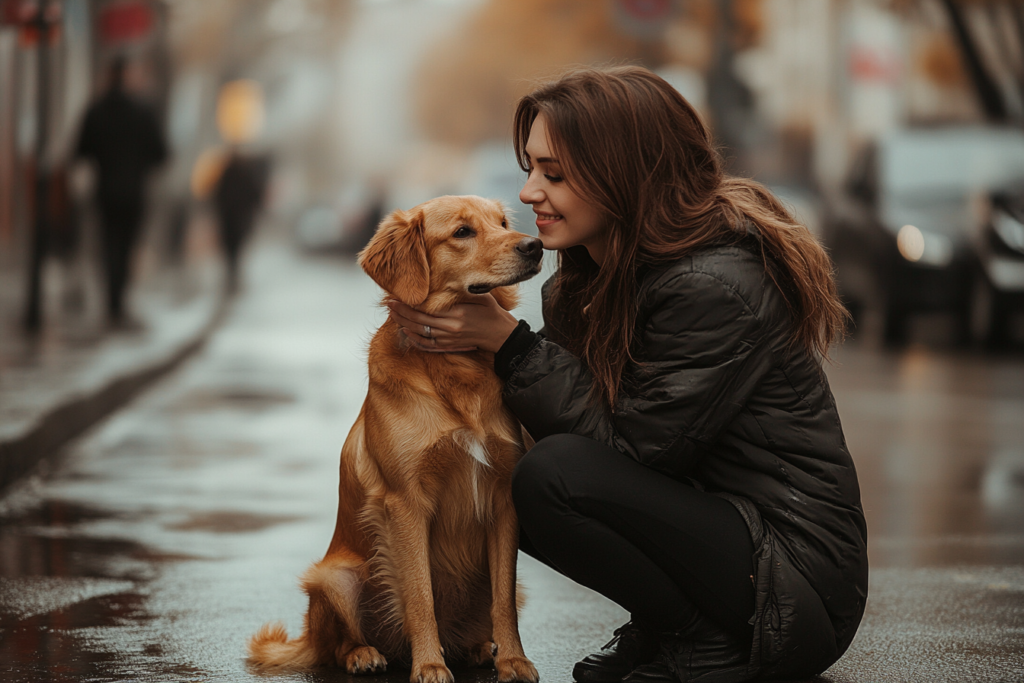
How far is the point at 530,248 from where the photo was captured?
12.1ft

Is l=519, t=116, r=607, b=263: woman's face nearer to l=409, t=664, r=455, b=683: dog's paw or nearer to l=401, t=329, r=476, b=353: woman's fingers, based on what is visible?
l=401, t=329, r=476, b=353: woman's fingers

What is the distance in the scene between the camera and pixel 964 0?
61.9ft

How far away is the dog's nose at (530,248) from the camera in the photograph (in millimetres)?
3670

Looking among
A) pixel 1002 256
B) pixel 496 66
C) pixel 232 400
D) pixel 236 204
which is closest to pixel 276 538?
pixel 232 400

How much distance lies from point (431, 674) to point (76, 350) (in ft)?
28.3

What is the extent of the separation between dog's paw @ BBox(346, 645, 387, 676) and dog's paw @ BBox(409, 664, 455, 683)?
193mm

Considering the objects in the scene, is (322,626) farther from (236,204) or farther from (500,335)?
(236,204)

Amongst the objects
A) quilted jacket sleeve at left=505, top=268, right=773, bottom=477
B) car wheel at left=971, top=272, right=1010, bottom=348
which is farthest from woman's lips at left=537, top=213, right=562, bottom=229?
car wheel at left=971, top=272, right=1010, bottom=348

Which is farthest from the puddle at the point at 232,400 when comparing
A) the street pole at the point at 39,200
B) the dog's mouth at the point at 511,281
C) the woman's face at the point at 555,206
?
the woman's face at the point at 555,206

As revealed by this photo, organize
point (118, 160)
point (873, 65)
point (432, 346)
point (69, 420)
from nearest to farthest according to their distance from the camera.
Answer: point (432, 346) → point (69, 420) → point (118, 160) → point (873, 65)

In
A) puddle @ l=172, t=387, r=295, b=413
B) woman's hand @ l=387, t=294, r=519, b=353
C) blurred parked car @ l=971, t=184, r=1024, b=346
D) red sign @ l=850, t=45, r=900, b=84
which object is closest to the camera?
woman's hand @ l=387, t=294, r=519, b=353

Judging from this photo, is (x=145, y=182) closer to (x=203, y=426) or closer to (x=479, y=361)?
(x=203, y=426)

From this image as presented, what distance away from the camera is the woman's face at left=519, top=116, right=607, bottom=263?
11.9 feet

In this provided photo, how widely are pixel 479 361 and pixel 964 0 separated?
1728 centimetres
